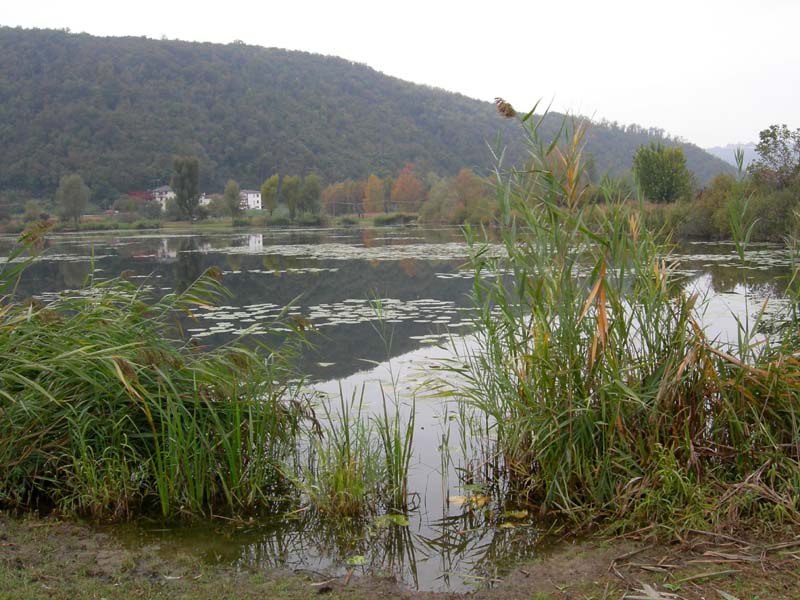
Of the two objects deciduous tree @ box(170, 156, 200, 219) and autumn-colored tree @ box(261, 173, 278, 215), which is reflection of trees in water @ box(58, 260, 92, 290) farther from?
autumn-colored tree @ box(261, 173, 278, 215)

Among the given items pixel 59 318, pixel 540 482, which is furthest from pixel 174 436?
pixel 540 482

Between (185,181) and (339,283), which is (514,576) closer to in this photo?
(339,283)

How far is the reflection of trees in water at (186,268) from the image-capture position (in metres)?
17.2

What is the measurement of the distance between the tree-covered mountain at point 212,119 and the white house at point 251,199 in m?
2.92

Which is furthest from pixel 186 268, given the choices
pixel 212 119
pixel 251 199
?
pixel 212 119

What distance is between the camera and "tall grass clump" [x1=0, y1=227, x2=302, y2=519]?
3.90 m

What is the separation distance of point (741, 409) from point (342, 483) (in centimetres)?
222

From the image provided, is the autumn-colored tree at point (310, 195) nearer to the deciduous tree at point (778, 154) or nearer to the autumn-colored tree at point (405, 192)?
the autumn-colored tree at point (405, 192)

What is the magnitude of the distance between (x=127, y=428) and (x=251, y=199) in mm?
86565

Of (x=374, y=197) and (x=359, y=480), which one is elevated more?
(x=374, y=197)

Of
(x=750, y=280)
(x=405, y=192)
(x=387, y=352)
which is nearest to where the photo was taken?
(x=387, y=352)

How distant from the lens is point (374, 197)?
3157 inches

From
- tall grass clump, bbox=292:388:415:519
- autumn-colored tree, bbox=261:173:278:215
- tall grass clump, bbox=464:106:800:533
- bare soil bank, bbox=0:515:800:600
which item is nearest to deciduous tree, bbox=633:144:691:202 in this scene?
tall grass clump, bbox=464:106:800:533

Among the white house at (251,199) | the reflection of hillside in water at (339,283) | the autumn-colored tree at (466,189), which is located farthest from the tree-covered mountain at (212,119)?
the reflection of hillside in water at (339,283)
